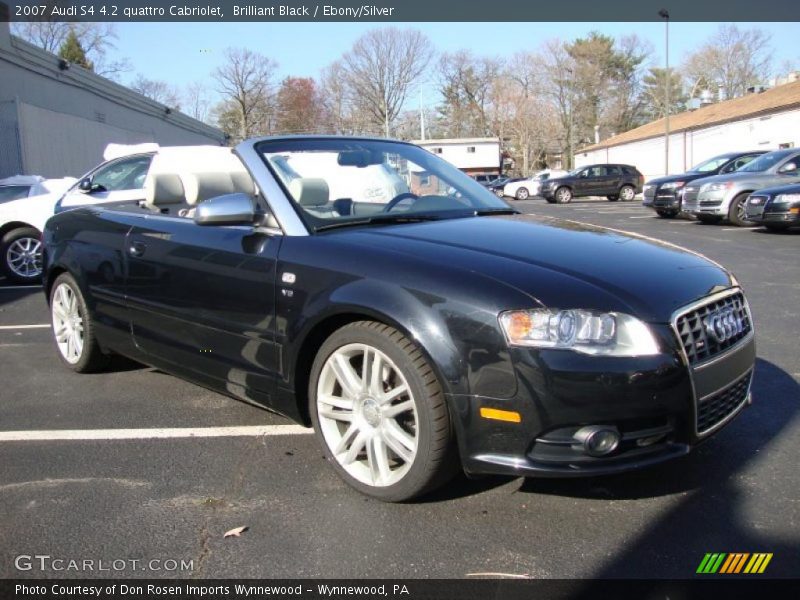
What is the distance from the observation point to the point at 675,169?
41.0 metres

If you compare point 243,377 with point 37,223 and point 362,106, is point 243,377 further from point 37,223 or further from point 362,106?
point 362,106

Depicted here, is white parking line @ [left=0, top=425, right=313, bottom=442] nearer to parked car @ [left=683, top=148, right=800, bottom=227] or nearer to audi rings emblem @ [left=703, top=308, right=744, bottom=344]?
audi rings emblem @ [left=703, top=308, right=744, bottom=344]

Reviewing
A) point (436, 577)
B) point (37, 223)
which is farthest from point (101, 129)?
point (436, 577)

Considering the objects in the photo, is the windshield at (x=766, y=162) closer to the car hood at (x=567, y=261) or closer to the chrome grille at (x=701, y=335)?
the car hood at (x=567, y=261)

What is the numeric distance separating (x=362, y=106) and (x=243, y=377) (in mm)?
55109

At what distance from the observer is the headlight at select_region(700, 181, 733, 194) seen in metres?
14.0

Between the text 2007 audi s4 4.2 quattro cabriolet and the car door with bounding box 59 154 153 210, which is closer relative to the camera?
the text 2007 audi s4 4.2 quattro cabriolet

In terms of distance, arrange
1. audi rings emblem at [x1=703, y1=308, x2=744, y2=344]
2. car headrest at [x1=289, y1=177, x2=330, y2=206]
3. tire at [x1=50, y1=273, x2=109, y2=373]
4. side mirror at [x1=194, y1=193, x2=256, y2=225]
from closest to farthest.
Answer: audi rings emblem at [x1=703, y1=308, x2=744, y2=344] < side mirror at [x1=194, y1=193, x2=256, y2=225] < car headrest at [x1=289, y1=177, x2=330, y2=206] < tire at [x1=50, y1=273, x2=109, y2=373]

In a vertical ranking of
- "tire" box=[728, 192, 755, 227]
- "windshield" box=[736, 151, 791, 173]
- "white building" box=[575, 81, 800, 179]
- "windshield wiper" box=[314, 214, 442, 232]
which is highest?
"white building" box=[575, 81, 800, 179]

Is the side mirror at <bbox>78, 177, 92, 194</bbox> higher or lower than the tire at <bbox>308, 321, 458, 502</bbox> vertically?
higher

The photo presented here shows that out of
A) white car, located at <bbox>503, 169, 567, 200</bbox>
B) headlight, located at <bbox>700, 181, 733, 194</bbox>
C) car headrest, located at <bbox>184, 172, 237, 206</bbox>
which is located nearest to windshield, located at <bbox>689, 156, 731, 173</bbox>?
headlight, located at <bbox>700, 181, 733, 194</bbox>

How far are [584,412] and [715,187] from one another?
13.6m

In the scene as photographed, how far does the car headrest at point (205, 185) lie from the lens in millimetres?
4117

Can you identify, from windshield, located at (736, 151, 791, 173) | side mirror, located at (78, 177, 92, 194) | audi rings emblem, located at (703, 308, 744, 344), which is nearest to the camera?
audi rings emblem, located at (703, 308, 744, 344)
